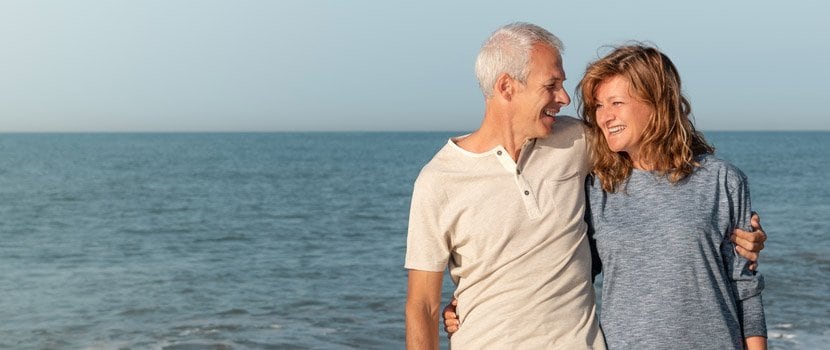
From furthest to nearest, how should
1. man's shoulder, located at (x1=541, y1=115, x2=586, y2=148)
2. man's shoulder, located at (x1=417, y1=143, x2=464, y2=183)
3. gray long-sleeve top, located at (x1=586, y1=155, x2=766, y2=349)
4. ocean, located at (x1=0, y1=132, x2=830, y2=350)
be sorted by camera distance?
1. ocean, located at (x1=0, y1=132, x2=830, y2=350)
2. man's shoulder, located at (x1=541, y1=115, x2=586, y2=148)
3. man's shoulder, located at (x1=417, y1=143, x2=464, y2=183)
4. gray long-sleeve top, located at (x1=586, y1=155, x2=766, y2=349)

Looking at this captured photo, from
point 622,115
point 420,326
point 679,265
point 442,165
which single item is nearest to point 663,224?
point 679,265

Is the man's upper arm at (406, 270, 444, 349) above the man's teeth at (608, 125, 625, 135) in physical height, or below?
below

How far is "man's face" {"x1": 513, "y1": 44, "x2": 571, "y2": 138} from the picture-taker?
3217 millimetres

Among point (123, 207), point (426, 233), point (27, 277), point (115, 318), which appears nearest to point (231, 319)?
point (115, 318)

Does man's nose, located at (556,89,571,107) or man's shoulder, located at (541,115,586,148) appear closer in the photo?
man's nose, located at (556,89,571,107)

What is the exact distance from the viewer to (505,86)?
129 inches

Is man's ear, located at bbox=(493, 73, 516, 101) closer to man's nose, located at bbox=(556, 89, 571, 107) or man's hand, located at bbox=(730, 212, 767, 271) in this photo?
man's nose, located at bbox=(556, 89, 571, 107)

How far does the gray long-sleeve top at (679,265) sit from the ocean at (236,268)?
5.85 m

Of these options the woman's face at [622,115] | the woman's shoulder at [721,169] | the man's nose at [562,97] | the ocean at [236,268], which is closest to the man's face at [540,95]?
the man's nose at [562,97]

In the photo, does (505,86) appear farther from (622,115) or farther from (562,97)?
(622,115)

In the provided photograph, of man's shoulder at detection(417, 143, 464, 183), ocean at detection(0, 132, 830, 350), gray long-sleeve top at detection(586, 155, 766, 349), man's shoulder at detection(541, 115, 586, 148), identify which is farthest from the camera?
ocean at detection(0, 132, 830, 350)

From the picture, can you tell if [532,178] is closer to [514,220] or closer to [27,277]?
[514,220]

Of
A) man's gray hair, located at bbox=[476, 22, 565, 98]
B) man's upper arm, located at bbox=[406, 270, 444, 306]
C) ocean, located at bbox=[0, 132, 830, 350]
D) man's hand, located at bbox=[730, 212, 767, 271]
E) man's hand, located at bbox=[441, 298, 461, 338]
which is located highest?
man's gray hair, located at bbox=[476, 22, 565, 98]

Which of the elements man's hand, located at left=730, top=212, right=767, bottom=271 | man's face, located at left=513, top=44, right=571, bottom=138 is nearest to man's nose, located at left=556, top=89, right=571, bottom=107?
man's face, located at left=513, top=44, right=571, bottom=138
